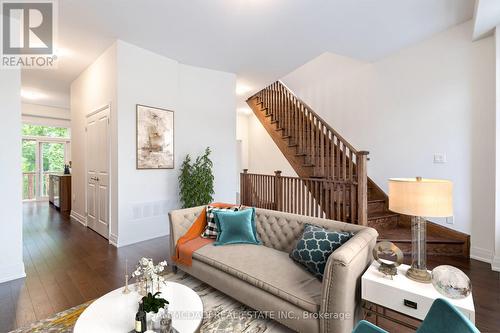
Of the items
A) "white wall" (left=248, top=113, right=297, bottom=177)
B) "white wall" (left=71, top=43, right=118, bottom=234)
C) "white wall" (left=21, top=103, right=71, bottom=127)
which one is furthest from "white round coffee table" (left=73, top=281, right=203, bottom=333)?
"white wall" (left=21, top=103, right=71, bottom=127)

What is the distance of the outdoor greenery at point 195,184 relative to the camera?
4.09m

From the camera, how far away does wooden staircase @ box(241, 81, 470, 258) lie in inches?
129

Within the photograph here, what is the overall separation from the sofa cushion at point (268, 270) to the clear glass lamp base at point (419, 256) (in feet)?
2.11

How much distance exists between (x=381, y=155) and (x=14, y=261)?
17.7 ft

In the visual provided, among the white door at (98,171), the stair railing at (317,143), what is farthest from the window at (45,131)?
the stair railing at (317,143)

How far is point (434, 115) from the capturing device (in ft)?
11.9

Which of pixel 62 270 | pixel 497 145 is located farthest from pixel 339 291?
pixel 62 270

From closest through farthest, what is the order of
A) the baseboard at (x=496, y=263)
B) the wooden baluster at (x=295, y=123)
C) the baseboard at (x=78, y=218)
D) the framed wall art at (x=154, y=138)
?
the baseboard at (x=496, y=263) → the framed wall art at (x=154, y=138) → the baseboard at (x=78, y=218) → the wooden baluster at (x=295, y=123)

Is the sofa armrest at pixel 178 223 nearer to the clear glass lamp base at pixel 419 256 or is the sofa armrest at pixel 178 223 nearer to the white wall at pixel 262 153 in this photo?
the clear glass lamp base at pixel 419 256

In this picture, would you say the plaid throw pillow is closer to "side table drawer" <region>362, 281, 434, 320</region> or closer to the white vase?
the white vase

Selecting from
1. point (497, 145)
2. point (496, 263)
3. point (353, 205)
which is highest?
point (497, 145)

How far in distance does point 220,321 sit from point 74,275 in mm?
1870

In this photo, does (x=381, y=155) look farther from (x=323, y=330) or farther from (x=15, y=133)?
(x=15, y=133)

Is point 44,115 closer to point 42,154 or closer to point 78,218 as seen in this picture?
point 42,154
